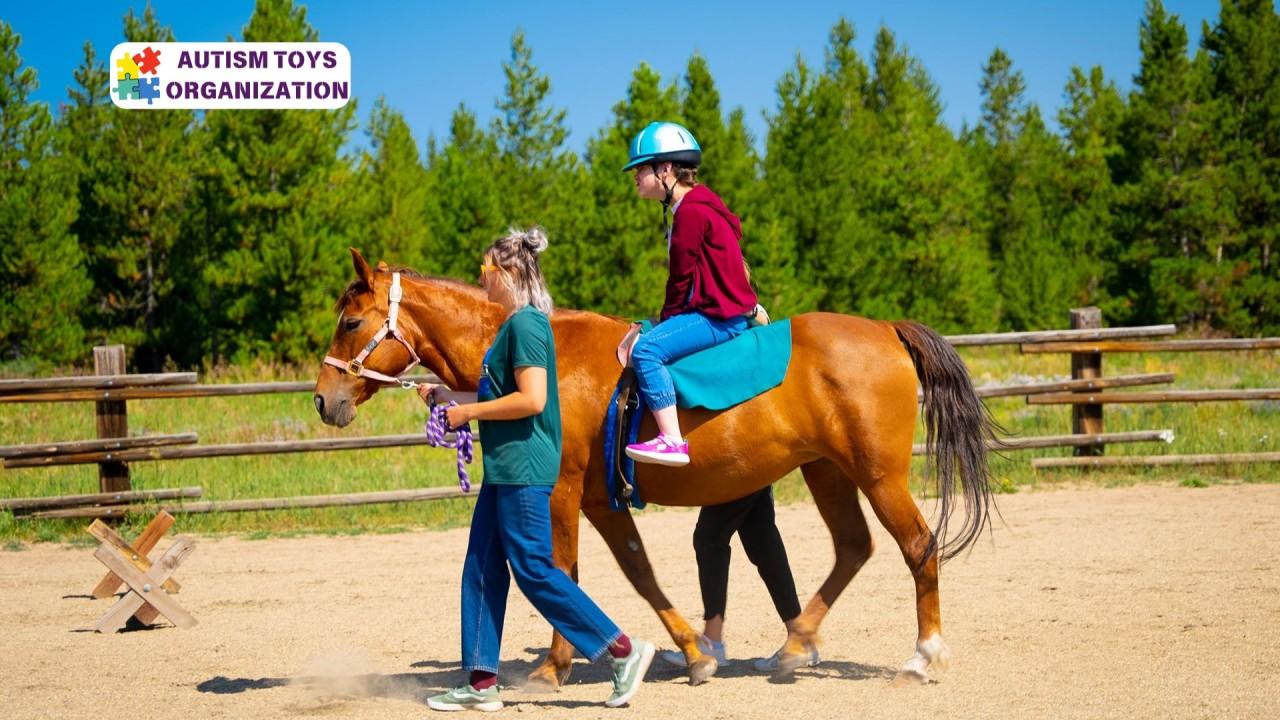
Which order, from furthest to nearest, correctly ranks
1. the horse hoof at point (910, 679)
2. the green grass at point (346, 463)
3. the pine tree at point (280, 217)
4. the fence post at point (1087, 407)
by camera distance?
1. the pine tree at point (280, 217)
2. the fence post at point (1087, 407)
3. the green grass at point (346, 463)
4. the horse hoof at point (910, 679)

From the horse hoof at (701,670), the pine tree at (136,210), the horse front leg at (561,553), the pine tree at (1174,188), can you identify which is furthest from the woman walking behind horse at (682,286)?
the pine tree at (1174,188)

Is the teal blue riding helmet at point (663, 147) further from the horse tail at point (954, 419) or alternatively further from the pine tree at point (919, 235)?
the pine tree at point (919, 235)

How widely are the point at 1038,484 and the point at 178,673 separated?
8.45m

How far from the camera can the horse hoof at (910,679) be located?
499 centimetres

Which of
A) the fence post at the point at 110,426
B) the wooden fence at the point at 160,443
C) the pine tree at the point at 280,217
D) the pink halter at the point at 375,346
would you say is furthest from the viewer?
the pine tree at the point at 280,217

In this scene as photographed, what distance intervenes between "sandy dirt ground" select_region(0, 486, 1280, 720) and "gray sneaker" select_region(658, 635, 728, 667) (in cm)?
6

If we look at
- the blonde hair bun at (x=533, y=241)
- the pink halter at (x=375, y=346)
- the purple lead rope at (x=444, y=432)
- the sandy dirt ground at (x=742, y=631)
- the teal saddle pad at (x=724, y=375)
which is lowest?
the sandy dirt ground at (x=742, y=631)

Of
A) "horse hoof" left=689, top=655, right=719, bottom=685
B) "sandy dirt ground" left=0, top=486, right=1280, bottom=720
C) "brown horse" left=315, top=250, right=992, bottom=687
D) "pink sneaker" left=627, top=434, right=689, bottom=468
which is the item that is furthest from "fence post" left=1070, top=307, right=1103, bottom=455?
"pink sneaker" left=627, top=434, right=689, bottom=468

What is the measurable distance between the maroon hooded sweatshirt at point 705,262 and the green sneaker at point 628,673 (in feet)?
4.92

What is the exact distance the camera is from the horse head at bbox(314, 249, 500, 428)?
534 centimetres

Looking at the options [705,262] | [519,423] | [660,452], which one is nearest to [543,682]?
[660,452]

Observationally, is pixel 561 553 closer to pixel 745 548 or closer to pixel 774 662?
pixel 745 548

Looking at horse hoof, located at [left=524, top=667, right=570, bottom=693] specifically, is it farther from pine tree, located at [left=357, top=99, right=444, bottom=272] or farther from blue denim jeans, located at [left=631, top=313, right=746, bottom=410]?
pine tree, located at [left=357, top=99, right=444, bottom=272]

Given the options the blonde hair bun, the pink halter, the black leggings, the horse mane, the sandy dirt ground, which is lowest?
the sandy dirt ground
